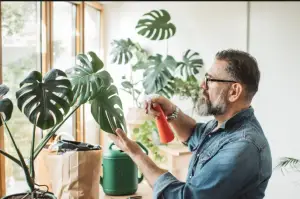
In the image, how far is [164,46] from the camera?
3.55 m

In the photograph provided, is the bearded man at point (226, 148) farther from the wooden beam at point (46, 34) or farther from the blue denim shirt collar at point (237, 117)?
the wooden beam at point (46, 34)

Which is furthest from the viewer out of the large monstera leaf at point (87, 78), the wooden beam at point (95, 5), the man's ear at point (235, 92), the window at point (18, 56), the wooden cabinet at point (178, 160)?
the wooden beam at point (95, 5)

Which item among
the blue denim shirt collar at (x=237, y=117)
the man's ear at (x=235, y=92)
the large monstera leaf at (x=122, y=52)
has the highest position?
the large monstera leaf at (x=122, y=52)

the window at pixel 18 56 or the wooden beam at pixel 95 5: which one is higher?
the wooden beam at pixel 95 5

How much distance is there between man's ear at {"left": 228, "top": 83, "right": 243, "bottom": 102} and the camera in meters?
1.46

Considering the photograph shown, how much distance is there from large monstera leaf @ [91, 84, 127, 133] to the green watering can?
0.76 ft

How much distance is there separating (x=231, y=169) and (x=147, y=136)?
1761 mm

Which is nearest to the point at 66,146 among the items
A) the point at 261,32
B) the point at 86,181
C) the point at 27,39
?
the point at 86,181

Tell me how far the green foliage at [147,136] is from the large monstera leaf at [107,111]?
130 centimetres

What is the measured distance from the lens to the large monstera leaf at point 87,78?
5.11 ft

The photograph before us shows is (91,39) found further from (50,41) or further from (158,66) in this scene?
(158,66)

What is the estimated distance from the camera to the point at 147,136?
2.95m

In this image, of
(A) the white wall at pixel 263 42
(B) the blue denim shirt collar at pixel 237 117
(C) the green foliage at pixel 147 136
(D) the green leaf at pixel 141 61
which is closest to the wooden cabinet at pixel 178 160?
(C) the green foliage at pixel 147 136

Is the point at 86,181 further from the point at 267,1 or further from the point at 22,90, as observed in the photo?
the point at 267,1
